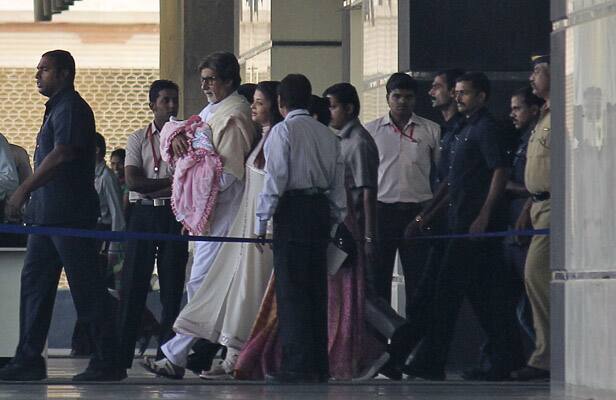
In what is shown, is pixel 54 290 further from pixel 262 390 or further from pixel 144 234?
pixel 262 390

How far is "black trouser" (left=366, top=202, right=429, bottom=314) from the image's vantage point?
12234 millimetres

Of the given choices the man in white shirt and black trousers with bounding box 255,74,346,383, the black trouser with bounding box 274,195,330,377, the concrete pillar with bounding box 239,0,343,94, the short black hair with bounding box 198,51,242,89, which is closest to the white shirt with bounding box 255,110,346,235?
the man in white shirt and black trousers with bounding box 255,74,346,383

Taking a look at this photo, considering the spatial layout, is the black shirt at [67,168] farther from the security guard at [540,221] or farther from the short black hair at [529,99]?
the short black hair at [529,99]

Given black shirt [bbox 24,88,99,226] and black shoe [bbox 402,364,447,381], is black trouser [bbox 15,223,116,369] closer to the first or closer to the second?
black shirt [bbox 24,88,99,226]

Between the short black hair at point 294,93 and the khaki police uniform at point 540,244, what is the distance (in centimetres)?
131

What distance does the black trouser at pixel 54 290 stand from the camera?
421 inches

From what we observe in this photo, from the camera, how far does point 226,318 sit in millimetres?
11461

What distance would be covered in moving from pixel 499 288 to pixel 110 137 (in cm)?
1983

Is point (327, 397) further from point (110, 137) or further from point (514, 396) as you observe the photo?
point (110, 137)

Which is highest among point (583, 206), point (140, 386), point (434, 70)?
point (434, 70)

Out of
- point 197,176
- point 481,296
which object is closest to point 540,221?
point 481,296

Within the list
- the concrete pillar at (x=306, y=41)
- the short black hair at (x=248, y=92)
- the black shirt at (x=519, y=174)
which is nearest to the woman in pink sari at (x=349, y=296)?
the short black hair at (x=248, y=92)

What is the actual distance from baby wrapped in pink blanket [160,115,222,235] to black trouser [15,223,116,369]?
80 cm

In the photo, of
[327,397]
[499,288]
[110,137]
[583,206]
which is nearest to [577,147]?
[583,206]
